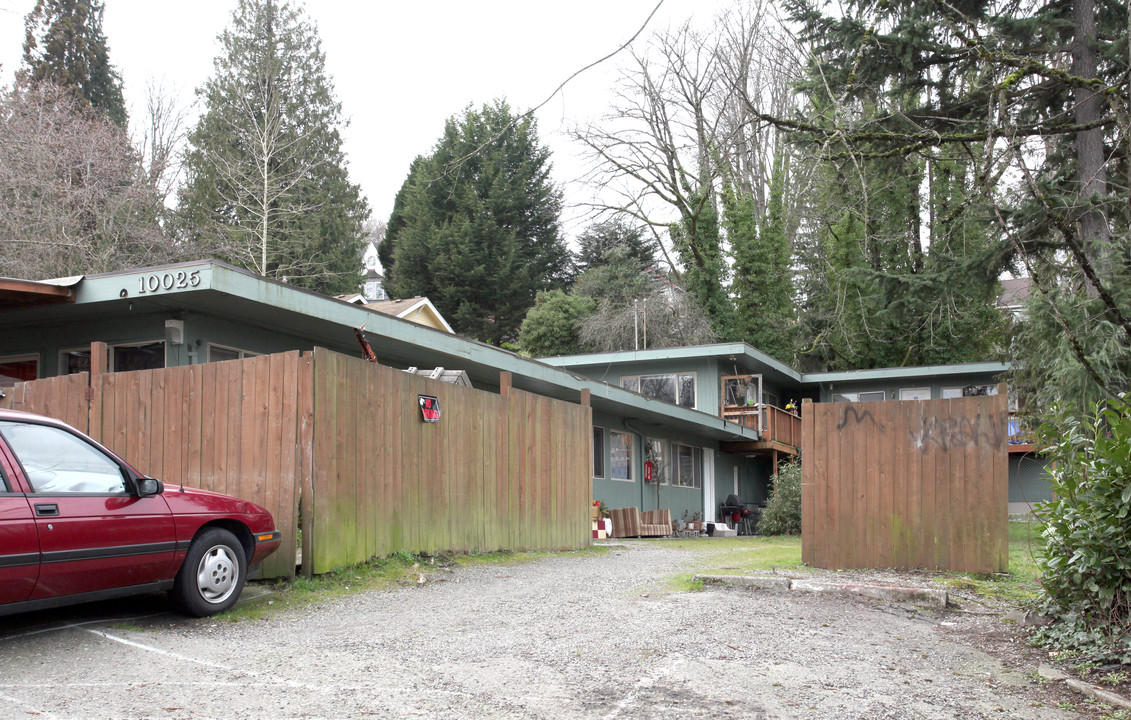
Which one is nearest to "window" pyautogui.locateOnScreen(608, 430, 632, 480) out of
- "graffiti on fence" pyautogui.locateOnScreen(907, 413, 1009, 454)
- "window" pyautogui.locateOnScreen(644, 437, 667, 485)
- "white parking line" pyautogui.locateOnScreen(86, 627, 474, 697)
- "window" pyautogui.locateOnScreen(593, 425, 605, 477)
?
"window" pyautogui.locateOnScreen(593, 425, 605, 477)

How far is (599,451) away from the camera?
20125 mm

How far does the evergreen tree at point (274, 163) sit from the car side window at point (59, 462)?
20147 mm

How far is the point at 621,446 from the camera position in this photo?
21172mm

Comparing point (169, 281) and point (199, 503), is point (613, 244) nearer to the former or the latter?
point (169, 281)

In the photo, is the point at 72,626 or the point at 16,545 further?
the point at 72,626

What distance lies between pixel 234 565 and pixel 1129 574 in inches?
231

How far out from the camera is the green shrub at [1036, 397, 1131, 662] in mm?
5176

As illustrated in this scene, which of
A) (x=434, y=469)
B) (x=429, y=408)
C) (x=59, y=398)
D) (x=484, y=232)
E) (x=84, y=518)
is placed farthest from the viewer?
(x=484, y=232)

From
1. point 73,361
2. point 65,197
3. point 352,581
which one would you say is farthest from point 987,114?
point 65,197

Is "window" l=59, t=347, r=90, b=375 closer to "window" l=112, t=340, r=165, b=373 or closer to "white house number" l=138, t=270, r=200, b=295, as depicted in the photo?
"window" l=112, t=340, r=165, b=373

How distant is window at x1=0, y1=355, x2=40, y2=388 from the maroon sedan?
290 inches

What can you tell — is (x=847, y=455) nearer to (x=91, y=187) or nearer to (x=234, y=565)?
(x=234, y=565)

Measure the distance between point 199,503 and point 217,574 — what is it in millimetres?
534

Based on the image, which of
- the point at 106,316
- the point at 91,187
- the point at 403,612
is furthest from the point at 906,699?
the point at 91,187
